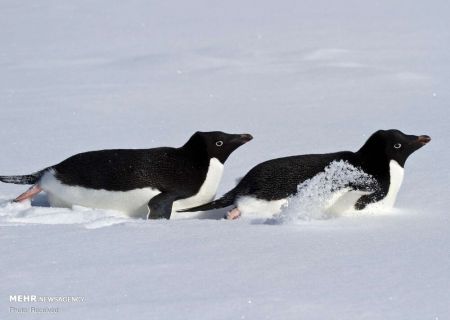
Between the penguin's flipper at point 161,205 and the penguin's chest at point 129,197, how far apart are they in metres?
0.08

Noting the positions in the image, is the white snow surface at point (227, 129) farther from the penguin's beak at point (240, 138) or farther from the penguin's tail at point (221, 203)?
the penguin's beak at point (240, 138)

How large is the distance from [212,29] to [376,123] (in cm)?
626

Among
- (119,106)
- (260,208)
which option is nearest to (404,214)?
(260,208)

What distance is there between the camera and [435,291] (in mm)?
3346

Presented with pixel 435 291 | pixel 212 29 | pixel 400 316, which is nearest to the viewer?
pixel 400 316

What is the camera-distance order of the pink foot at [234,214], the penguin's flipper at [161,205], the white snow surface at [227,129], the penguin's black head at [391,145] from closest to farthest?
the white snow surface at [227,129] → the pink foot at [234,214] → the penguin's flipper at [161,205] → the penguin's black head at [391,145]

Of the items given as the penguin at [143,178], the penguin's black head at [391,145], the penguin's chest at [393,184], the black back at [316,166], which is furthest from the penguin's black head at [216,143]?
the penguin's chest at [393,184]

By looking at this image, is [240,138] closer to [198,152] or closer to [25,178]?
[198,152]

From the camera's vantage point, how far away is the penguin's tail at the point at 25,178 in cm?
587

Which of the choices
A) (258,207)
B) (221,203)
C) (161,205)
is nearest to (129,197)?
(161,205)

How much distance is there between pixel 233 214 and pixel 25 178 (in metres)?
1.46

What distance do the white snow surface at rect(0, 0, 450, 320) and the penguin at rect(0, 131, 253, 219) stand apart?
0.50 feet

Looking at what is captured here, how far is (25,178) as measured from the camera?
19.4 feet

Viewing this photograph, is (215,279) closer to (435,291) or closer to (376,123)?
(435,291)
